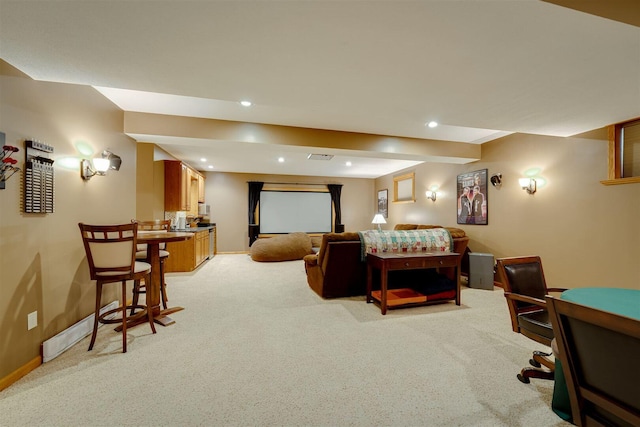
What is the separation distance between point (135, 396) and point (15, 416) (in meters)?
0.61

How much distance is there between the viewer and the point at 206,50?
1.76 m

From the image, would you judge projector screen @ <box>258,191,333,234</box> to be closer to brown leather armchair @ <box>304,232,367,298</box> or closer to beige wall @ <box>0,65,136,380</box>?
brown leather armchair @ <box>304,232,367,298</box>

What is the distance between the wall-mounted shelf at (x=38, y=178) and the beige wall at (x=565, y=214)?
5.71 m

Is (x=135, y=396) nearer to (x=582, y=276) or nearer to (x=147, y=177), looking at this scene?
(x=147, y=177)

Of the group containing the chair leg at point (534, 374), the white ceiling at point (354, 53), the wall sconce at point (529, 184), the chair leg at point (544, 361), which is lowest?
the chair leg at point (534, 374)

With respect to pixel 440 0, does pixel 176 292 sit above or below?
below

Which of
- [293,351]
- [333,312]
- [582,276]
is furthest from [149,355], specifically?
[582,276]

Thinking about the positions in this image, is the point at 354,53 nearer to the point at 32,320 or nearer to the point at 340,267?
the point at 340,267

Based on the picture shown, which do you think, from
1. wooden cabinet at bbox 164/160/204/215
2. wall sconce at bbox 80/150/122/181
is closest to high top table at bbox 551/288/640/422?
wall sconce at bbox 80/150/122/181

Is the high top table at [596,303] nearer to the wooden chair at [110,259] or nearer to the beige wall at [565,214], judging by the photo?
the beige wall at [565,214]

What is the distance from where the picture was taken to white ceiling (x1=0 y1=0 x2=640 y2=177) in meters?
1.40

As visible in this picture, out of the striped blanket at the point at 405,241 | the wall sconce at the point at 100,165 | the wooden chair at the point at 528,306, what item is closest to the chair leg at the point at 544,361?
the wooden chair at the point at 528,306

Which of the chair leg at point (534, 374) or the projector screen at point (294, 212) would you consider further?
the projector screen at point (294, 212)

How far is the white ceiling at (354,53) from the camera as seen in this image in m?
→ 1.40
